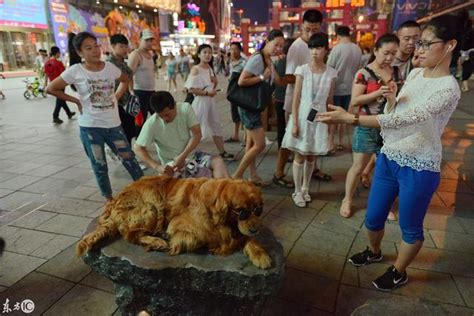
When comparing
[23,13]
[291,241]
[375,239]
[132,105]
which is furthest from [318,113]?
[23,13]

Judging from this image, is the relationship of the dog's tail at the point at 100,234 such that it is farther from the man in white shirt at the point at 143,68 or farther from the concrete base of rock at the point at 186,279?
the man in white shirt at the point at 143,68

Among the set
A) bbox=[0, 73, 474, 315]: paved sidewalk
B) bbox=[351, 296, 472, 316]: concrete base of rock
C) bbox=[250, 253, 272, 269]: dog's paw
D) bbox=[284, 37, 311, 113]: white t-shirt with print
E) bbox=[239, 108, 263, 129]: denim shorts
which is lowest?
bbox=[0, 73, 474, 315]: paved sidewalk

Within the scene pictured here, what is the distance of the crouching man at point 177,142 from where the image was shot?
281cm

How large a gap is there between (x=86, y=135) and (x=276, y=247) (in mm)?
2360

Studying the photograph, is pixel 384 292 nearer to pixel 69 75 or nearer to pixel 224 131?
pixel 69 75

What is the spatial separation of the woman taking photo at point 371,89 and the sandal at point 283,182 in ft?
3.05

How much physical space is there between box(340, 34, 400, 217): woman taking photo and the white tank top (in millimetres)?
3324

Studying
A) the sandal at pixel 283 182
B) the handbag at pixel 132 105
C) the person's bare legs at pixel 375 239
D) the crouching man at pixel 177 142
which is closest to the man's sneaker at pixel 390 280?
the person's bare legs at pixel 375 239

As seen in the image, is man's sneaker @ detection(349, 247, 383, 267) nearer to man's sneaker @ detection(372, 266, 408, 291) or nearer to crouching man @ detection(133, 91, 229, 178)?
man's sneaker @ detection(372, 266, 408, 291)

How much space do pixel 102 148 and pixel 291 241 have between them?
214cm

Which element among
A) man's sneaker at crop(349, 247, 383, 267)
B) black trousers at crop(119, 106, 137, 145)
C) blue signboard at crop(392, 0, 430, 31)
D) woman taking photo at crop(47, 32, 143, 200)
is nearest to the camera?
man's sneaker at crop(349, 247, 383, 267)

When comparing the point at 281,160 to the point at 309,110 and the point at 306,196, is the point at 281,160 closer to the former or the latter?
the point at 306,196

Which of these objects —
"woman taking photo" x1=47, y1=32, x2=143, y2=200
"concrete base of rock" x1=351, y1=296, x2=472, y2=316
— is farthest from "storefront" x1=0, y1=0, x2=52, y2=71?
"concrete base of rock" x1=351, y1=296, x2=472, y2=316

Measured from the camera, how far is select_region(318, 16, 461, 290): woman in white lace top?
180cm
